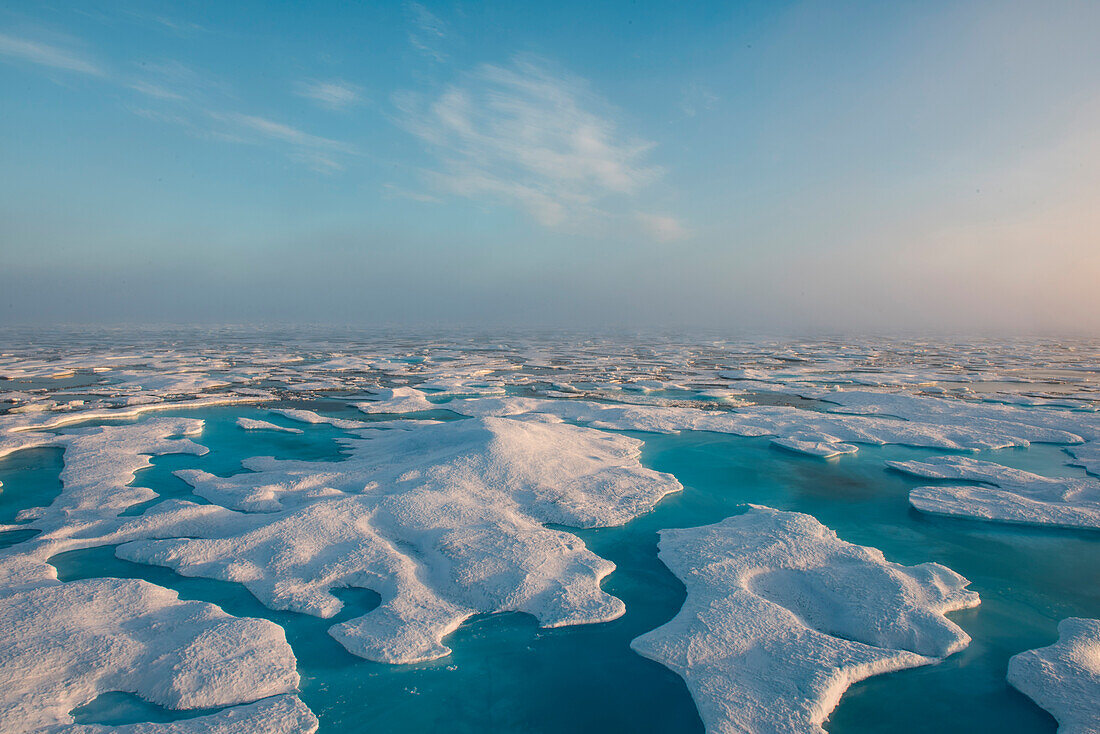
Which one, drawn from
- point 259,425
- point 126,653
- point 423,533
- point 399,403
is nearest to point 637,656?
point 423,533

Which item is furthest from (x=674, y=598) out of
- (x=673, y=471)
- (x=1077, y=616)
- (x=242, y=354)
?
(x=242, y=354)

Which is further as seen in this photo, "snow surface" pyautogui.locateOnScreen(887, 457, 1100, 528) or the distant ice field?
"snow surface" pyautogui.locateOnScreen(887, 457, 1100, 528)

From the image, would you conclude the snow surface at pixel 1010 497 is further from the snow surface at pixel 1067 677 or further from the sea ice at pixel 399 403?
the sea ice at pixel 399 403

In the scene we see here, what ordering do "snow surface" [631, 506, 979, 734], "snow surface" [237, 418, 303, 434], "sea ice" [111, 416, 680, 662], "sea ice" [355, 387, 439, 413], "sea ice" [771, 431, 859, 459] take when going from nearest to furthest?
"snow surface" [631, 506, 979, 734] → "sea ice" [111, 416, 680, 662] → "sea ice" [771, 431, 859, 459] → "snow surface" [237, 418, 303, 434] → "sea ice" [355, 387, 439, 413]

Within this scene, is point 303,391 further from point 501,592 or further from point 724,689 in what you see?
point 724,689

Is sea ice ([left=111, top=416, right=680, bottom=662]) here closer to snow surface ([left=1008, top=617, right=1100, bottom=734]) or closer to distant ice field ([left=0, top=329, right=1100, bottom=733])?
distant ice field ([left=0, top=329, right=1100, bottom=733])

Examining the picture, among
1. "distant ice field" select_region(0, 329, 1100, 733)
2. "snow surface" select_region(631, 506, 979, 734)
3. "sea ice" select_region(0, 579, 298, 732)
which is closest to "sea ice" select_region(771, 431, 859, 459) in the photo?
"distant ice field" select_region(0, 329, 1100, 733)
